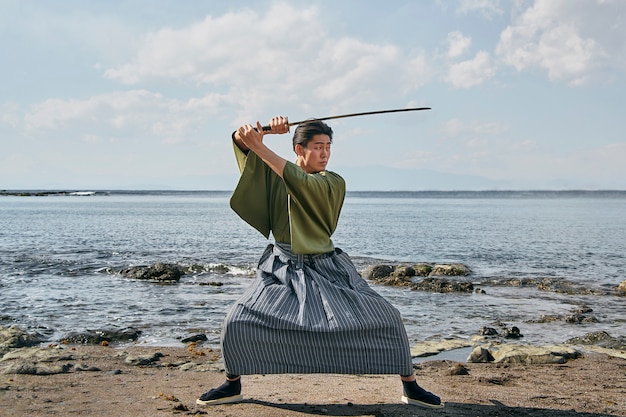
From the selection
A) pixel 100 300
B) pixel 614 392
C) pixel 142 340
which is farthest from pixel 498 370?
pixel 100 300

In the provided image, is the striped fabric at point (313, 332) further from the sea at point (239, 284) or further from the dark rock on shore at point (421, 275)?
the dark rock on shore at point (421, 275)

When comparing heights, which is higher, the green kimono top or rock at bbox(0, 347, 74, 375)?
the green kimono top

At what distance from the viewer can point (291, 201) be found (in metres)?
4.85

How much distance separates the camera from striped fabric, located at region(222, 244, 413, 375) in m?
4.52

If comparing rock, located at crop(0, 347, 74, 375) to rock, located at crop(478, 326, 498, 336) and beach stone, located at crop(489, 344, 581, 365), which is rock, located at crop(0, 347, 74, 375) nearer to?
beach stone, located at crop(489, 344, 581, 365)

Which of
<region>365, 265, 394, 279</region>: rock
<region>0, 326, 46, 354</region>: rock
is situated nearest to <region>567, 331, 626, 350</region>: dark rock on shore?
<region>0, 326, 46, 354</region>: rock

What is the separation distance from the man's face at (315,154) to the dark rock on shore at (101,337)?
458 centimetres

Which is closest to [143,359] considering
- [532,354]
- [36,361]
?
[36,361]

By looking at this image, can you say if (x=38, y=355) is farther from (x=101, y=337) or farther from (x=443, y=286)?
(x=443, y=286)

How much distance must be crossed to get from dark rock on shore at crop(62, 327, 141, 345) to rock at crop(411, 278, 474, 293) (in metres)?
7.31

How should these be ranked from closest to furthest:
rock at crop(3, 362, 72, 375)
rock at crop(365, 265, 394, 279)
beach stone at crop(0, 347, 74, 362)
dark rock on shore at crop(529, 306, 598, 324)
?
rock at crop(3, 362, 72, 375) < beach stone at crop(0, 347, 74, 362) < dark rock on shore at crop(529, 306, 598, 324) < rock at crop(365, 265, 394, 279)

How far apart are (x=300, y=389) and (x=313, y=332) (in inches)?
49.8

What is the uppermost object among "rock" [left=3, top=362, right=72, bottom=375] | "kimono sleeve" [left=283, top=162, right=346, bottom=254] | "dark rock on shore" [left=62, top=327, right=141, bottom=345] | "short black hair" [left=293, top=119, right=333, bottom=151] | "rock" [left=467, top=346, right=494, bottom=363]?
"short black hair" [left=293, top=119, right=333, bottom=151]

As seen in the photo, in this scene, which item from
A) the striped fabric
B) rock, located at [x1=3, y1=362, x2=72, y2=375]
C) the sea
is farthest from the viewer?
the sea
